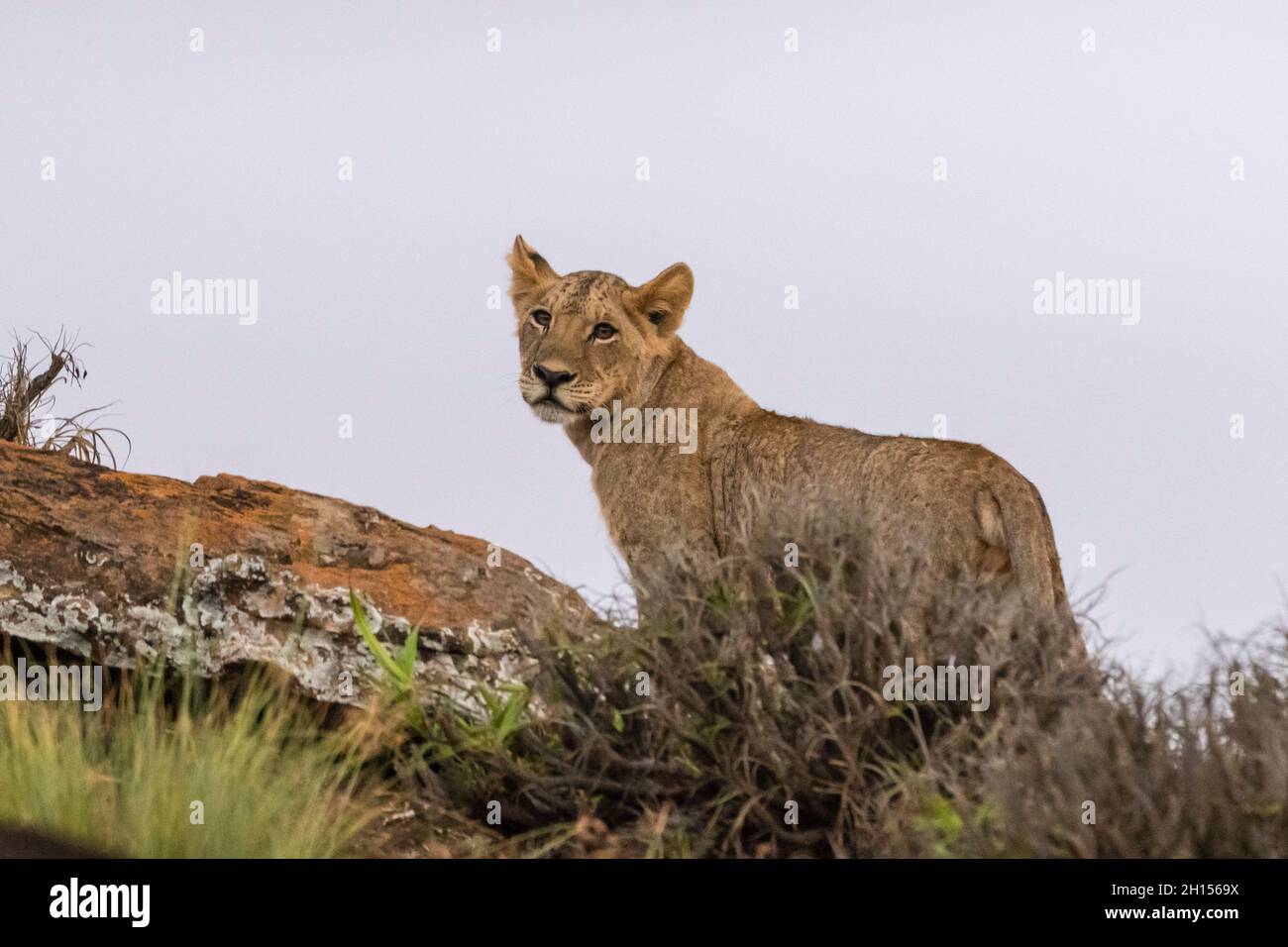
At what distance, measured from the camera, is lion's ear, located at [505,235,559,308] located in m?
12.6

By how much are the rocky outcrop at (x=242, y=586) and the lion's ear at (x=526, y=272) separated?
221cm

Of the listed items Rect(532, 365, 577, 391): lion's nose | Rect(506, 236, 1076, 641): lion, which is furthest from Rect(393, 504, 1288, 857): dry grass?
Rect(532, 365, 577, 391): lion's nose

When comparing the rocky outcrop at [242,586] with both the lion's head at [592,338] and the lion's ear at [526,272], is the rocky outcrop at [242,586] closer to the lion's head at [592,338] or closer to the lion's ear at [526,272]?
the lion's head at [592,338]

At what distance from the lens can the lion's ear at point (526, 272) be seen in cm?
1258

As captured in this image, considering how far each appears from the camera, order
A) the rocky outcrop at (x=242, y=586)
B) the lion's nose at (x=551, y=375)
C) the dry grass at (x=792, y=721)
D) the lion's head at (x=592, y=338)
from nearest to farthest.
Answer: the dry grass at (x=792, y=721) < the rocky outcrop at (x=242, y=586) < the lion's nose at (x=551, y=375) < the lion's head at (x=592, y=338)

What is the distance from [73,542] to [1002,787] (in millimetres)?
6765

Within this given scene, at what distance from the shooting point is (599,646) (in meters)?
9.27

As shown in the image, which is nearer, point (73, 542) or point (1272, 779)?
point (1272, 779)

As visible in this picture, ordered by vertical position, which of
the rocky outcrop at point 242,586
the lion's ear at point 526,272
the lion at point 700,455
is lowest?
the rocky outcrop at point 242,586

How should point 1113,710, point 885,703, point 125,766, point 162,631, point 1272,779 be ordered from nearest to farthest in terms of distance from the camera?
point 1272,779 < point 1113,710 < point 885,703 < point 125,766 < point 162,631

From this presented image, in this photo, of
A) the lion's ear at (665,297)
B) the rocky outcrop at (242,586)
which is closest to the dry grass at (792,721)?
the rocky outcrop at (242,586)
